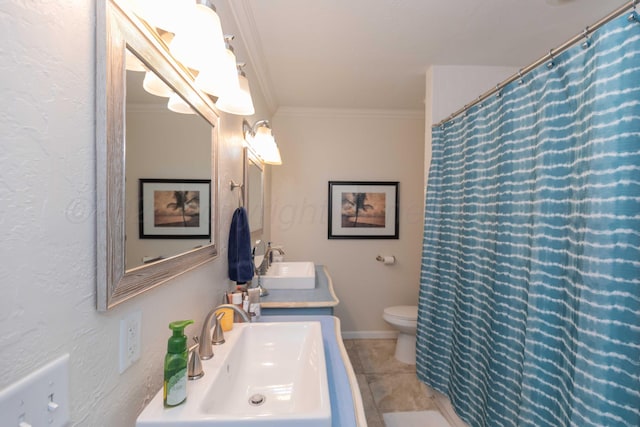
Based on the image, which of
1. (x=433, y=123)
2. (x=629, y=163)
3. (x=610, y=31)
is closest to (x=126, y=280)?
(x=629, y=163)

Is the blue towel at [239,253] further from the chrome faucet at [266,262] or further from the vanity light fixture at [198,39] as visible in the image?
the vanity light fixture at [198,39]

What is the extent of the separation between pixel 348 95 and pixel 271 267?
66.6 inches

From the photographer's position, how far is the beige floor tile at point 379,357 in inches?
93.7

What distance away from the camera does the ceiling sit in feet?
4.92

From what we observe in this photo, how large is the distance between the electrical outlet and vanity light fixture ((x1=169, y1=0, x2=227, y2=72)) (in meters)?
0.68

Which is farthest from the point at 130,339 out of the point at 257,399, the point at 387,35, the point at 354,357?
the point at 354,357

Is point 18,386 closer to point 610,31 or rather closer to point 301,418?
point 301,418

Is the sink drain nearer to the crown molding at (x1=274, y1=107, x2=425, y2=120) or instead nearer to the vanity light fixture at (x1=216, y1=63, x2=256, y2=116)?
the vanity light fixture at (x1=216, y1=63, x2=256, y2=116)

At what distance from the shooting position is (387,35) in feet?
5.69

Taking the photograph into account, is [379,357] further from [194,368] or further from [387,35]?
[387,35]

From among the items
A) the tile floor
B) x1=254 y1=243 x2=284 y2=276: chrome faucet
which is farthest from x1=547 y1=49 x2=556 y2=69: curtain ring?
the tile floor

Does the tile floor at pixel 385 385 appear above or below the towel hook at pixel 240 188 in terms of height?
below

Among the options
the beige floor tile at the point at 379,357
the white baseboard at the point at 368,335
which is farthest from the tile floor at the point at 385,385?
the white baseboard at the point at 368,335

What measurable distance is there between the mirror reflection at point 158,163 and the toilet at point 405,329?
192cm
